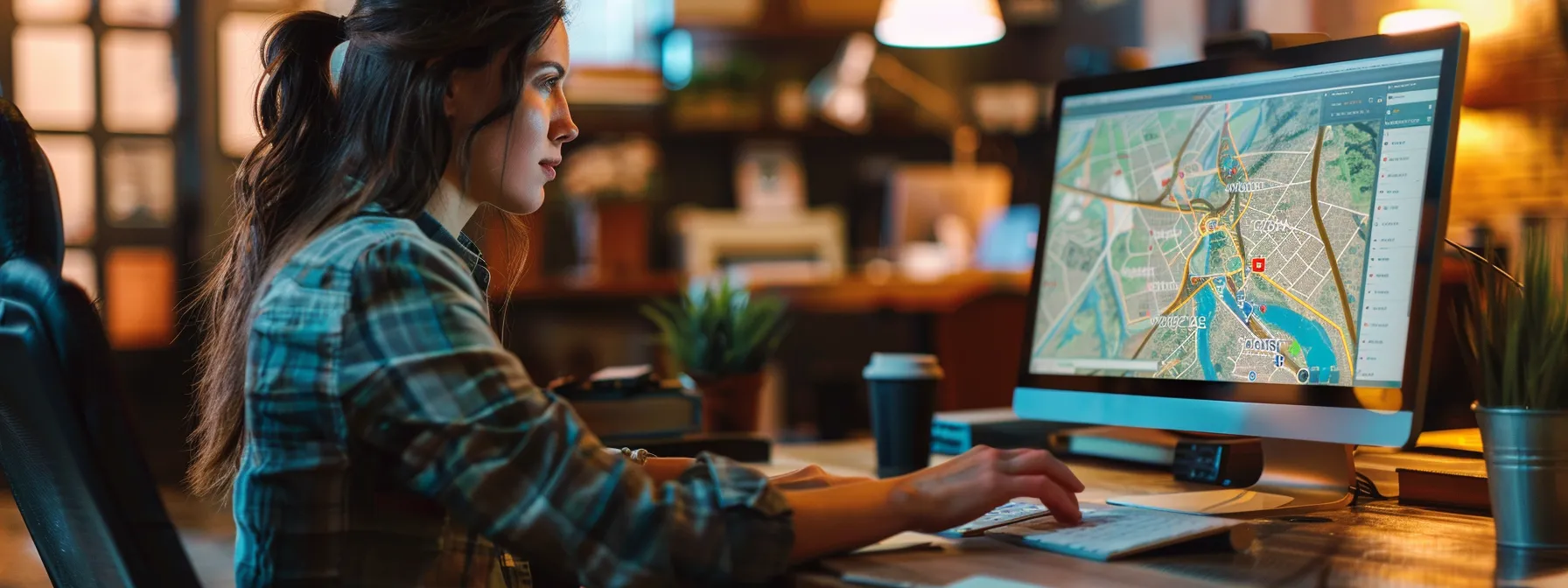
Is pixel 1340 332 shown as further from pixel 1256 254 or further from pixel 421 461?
pixel 421 461

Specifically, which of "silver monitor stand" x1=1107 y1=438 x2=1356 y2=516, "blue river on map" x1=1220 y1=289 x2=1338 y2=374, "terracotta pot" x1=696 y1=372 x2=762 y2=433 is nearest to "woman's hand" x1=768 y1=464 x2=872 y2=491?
"silver monitor stand" x1=1107 y1=438 x2=1356 y2=516

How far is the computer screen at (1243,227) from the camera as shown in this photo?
1.08 metres

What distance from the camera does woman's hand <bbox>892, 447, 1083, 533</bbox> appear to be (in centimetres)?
95

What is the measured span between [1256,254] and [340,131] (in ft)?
2.66

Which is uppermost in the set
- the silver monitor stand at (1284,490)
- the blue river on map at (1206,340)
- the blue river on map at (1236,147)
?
the blue river on map at (1236,147)

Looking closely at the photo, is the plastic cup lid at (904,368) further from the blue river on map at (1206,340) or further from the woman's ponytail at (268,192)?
the woman's ponytail at (268,192)

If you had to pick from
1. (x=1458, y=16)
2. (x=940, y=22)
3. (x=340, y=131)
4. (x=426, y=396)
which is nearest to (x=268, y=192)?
(x=340, y=131)

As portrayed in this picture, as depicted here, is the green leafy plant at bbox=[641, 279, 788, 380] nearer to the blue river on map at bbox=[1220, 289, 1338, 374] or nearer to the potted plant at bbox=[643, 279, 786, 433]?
the potted plant at bbox=[643, 279, 786, 433]

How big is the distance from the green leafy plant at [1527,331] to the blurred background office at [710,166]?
10.8 ft

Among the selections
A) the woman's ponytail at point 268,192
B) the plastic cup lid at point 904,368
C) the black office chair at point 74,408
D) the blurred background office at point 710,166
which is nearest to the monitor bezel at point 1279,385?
the plastic cup lid at point 904,368

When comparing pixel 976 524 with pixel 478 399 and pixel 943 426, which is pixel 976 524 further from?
pixel 943 426

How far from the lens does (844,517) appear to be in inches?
36.6

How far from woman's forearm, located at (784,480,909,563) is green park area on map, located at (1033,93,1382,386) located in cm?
42

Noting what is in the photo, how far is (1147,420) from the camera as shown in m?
1.25
